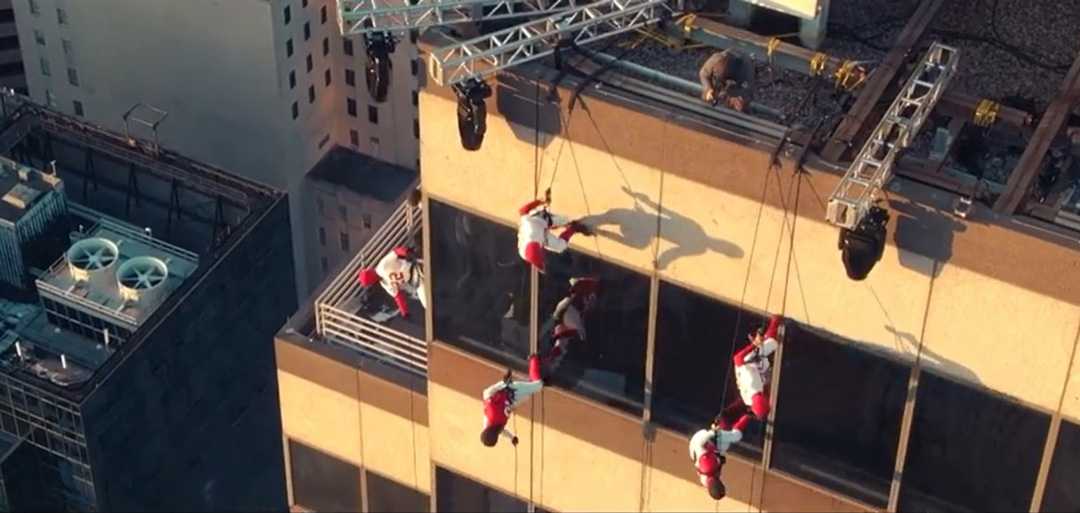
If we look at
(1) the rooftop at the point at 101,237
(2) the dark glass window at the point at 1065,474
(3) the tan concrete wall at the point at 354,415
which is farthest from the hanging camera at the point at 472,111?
(1) the rooftop at the point at 101,237

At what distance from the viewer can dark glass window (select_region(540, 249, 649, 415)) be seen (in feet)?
102

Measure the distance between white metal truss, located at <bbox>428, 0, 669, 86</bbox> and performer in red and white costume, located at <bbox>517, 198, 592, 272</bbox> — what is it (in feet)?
8.18

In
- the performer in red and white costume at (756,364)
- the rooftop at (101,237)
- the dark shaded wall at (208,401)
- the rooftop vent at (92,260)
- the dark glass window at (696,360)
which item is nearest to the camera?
the performer in red and white costume at (756,364)

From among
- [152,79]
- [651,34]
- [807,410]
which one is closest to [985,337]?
[807,410]

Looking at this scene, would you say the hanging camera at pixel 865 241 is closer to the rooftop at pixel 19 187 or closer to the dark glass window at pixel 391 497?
the dark glass window at pixel 391 497

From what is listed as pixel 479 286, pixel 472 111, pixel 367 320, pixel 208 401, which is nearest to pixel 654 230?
pixel 472 111

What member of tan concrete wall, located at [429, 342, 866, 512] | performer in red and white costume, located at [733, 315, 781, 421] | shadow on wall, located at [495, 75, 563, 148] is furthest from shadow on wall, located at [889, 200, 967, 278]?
shadow on wall, located at [495, 75, 563, 148]

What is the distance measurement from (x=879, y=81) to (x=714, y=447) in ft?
22.3

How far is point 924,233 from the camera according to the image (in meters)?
27.1

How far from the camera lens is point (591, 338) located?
32.0 m

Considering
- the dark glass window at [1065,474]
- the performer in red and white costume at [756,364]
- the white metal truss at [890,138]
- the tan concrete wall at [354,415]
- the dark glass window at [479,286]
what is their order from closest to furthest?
the white metal truss at [890,138], the dark glass window at [1065,474], the performer in red and white costume at [756,364], the dark glass window at [479,286], the tan concrete wall at [354,415]

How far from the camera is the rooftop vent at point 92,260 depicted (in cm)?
Result: 8844

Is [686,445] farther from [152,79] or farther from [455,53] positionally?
[152,79]

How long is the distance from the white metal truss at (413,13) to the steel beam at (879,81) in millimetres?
5164
